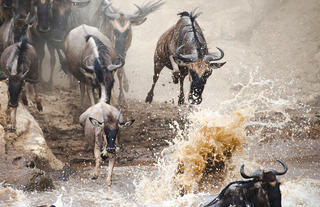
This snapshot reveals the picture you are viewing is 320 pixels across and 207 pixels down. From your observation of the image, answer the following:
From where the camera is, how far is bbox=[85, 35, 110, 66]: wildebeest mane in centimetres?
868

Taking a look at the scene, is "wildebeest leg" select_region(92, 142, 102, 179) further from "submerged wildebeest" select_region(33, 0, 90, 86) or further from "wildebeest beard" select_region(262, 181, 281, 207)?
"submerged wildebeest" select_region(33, 0, 90, 86)

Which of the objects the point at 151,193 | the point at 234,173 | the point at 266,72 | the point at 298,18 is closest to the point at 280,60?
the point at 266,72

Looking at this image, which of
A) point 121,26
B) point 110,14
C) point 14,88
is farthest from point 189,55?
point 110,14

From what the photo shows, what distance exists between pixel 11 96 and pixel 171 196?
3599mm

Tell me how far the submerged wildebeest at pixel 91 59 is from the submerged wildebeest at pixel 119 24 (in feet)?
2.67

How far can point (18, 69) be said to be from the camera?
27.3ft

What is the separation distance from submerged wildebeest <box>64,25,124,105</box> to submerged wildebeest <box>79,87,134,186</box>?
0.67 meters

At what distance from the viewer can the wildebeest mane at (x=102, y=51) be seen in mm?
8680

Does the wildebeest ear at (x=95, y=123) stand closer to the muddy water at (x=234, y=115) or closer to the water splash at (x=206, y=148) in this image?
the muddy water at (x=234, y=115)

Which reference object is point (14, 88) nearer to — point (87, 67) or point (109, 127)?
point (87, 67)

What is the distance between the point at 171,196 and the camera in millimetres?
5820

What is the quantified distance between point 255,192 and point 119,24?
27.2 feet

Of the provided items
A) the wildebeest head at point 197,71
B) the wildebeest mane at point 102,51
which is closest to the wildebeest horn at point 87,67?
the wildebeest mane at point 102,51

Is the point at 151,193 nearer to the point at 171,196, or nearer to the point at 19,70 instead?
the point at 171,196
